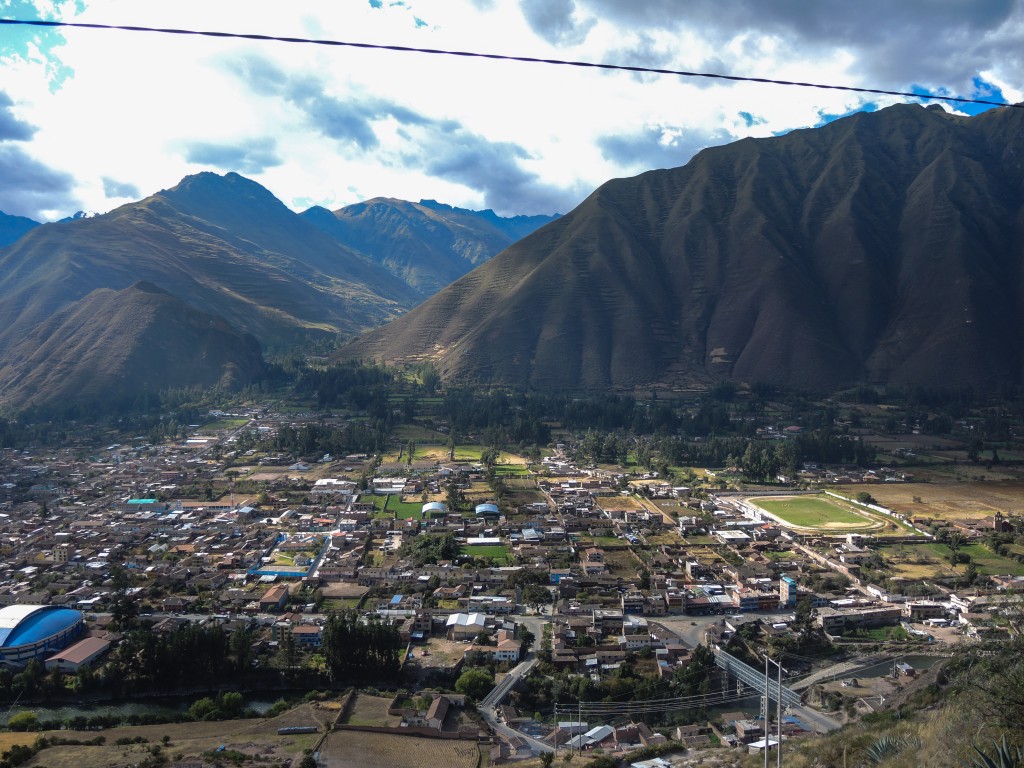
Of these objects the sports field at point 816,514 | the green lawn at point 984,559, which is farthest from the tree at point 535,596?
the green lawn at point 984,559

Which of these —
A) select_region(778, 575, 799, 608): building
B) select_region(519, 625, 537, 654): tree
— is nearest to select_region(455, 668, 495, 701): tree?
select_region(519, 625, 537, 654): tree

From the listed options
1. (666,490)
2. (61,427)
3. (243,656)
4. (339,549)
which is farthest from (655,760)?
(61,427)

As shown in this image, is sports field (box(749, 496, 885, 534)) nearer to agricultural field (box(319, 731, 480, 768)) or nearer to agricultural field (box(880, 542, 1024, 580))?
agricultural field (box(880, 542, 1024, 580))

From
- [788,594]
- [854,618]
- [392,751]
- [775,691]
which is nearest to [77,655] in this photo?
[392,751]

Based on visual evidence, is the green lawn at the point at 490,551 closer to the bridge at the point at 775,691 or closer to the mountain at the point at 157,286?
the bridge at the point at 775,691

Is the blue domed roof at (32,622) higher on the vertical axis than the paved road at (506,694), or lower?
higher

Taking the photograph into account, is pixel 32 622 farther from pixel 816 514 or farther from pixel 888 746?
pixel 816 514
